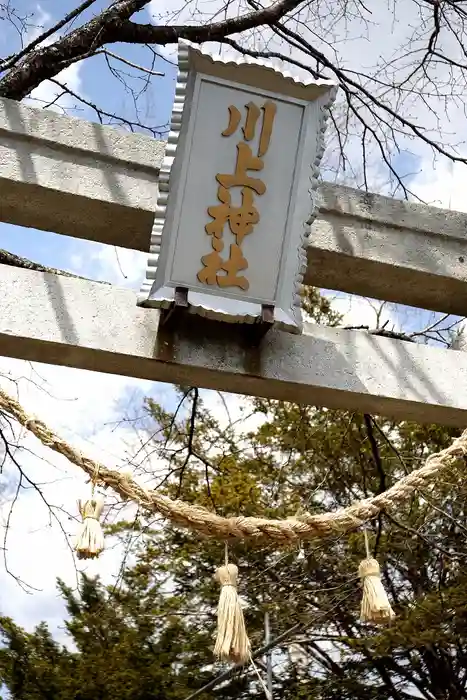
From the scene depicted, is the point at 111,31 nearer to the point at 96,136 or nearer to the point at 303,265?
the point at 96,136

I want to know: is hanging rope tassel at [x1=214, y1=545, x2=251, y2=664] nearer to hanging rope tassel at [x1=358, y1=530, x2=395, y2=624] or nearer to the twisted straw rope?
the twisted straw rope

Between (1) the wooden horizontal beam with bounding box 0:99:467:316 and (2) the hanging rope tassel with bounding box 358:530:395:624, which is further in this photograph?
(1) the wooden horizontal beam with bounding box 0:99:467:316

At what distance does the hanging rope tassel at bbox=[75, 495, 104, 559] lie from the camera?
1281 mm

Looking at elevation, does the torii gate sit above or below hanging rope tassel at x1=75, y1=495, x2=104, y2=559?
above

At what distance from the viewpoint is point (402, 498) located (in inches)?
58.2

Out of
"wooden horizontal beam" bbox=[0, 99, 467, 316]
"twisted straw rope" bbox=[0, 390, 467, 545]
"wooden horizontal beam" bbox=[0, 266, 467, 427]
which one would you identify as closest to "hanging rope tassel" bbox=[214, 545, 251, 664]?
"twisted straw rope" bbox=[0, 390, 467, 545]

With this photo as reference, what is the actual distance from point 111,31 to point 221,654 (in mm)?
2247

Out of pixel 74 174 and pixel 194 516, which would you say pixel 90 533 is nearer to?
pixel 194 516

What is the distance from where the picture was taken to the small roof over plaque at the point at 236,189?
1.38 metres

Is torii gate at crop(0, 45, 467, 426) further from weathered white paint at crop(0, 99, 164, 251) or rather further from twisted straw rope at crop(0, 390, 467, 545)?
twisted straw rope at crop(0, 390, 467, 545)

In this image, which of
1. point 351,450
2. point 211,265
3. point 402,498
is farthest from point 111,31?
point 351,450

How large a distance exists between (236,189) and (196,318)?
0.84 ft

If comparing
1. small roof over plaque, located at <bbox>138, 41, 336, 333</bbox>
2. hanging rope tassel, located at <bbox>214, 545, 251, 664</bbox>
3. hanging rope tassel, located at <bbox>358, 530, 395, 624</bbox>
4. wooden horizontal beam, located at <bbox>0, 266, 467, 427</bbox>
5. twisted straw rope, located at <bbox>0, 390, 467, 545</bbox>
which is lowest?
hanging rope tassel, located at <bbox>214, 545, 251, 664</bbox>

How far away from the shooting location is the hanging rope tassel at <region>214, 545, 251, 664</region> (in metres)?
1.28
